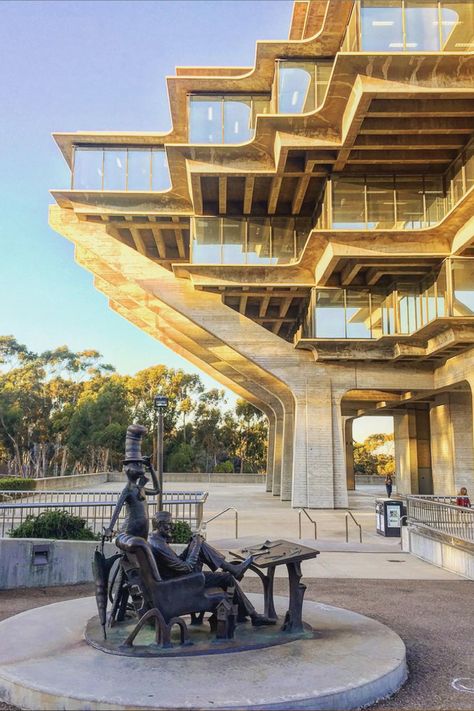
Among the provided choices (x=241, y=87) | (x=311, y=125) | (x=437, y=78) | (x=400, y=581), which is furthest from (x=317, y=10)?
(x=400, y=581)

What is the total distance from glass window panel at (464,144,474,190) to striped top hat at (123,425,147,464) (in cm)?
1822

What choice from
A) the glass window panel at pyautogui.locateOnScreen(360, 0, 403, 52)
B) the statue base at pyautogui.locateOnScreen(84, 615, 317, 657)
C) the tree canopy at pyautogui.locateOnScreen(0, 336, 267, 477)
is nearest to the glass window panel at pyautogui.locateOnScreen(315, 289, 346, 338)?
the glass window panel at pyautogui.locateOnScreen(360, 0, 403, 52)

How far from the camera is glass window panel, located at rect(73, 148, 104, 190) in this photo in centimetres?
2870

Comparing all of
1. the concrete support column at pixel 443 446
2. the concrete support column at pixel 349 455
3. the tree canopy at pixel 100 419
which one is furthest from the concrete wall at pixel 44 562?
the tree canopy at pixel 100 419

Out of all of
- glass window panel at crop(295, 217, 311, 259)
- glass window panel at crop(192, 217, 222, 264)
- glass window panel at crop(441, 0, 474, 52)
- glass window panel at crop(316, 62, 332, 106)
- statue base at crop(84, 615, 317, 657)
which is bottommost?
statue base at crop(84, 615, 317, 657)

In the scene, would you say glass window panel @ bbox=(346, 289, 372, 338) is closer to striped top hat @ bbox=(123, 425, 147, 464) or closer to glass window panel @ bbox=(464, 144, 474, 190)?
glass window panel @ bbox=(464, 144, 474, 190)

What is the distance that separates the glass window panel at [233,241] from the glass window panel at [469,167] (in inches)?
400

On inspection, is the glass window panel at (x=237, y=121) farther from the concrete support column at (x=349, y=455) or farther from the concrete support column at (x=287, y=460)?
the concrete support column at (x=349, y=455)

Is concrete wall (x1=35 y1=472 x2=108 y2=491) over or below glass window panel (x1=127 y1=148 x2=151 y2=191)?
below

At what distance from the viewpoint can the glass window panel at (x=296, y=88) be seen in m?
22.8

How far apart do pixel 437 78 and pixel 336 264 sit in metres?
7.95

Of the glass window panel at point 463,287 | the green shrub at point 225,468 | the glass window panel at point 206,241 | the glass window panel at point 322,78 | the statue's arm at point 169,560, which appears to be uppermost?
the glass window panel at point 322,78

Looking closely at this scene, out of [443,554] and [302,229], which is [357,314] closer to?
[302,229]

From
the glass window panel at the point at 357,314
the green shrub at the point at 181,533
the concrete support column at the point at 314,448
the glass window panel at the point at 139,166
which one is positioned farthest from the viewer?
the glass window panel at the point at 139,166
